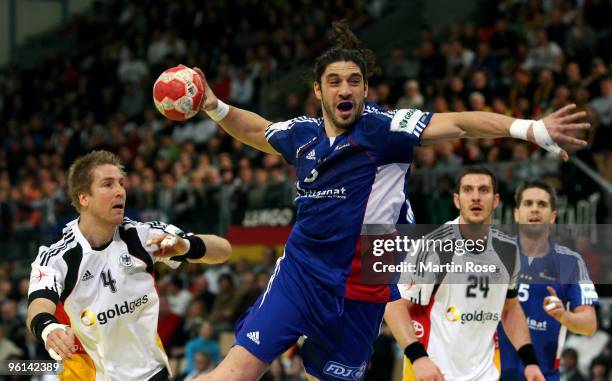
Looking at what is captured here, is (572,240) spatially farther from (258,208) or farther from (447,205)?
(258,208)

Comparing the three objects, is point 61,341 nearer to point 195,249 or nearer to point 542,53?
point 195,249

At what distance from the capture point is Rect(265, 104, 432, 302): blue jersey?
639cm

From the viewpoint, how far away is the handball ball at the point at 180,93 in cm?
683

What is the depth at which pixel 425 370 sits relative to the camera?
21.7 ft

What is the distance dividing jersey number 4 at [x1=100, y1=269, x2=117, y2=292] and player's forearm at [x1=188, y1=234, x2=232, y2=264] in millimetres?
548

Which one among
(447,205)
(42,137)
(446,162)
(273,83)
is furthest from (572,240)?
(42,137)

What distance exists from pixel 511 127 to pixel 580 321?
7.75 ft

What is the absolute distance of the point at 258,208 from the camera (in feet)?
49.6

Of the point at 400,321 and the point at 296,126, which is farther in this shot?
the point at 400,321

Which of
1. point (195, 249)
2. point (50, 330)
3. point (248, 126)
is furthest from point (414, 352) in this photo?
point (50, 330)

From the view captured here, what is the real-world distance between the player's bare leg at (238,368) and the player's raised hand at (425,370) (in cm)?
99

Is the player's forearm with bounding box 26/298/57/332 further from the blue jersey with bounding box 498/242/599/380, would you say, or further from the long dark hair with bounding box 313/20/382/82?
the blue jersey with bounding box 498/242/599/380

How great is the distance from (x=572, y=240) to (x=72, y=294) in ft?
19.8

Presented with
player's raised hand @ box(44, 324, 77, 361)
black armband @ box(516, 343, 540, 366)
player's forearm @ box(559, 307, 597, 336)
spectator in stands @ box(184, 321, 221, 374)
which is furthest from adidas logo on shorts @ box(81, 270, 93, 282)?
spectator in stands @ box(184, 321, 221, 374)
